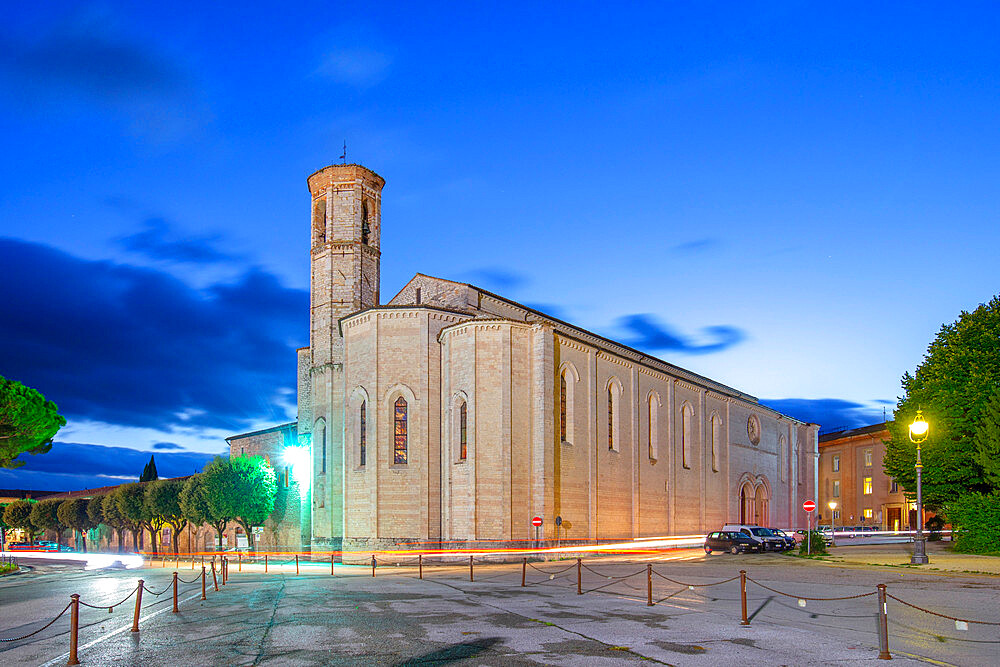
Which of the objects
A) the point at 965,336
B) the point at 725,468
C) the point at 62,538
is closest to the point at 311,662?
the point at 965,336

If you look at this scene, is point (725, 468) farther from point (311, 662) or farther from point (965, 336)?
point (311, 662)

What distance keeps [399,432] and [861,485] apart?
59649mm

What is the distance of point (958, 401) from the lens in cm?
3819

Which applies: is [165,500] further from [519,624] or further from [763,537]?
[519,624]

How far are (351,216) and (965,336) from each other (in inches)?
1473

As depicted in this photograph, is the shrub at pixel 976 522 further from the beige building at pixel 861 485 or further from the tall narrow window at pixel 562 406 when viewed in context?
the beige building at pixel 861 485

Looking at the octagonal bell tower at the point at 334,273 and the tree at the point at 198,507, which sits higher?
the octagonal bell tower at the point at 334,273

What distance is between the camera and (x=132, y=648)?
12.5 metres

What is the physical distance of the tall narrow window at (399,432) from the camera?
1783 inches

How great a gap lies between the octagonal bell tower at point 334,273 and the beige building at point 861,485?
53570mm

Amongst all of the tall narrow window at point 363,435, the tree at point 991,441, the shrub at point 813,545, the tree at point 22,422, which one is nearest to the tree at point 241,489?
the tall narrow window at point 363,435

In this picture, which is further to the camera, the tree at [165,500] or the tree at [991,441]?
the tree at [165,500]

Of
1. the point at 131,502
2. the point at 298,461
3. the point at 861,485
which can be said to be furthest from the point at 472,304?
the point at 861,485

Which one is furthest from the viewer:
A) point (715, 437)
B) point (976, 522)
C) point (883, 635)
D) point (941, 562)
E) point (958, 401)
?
point (715, 437)
